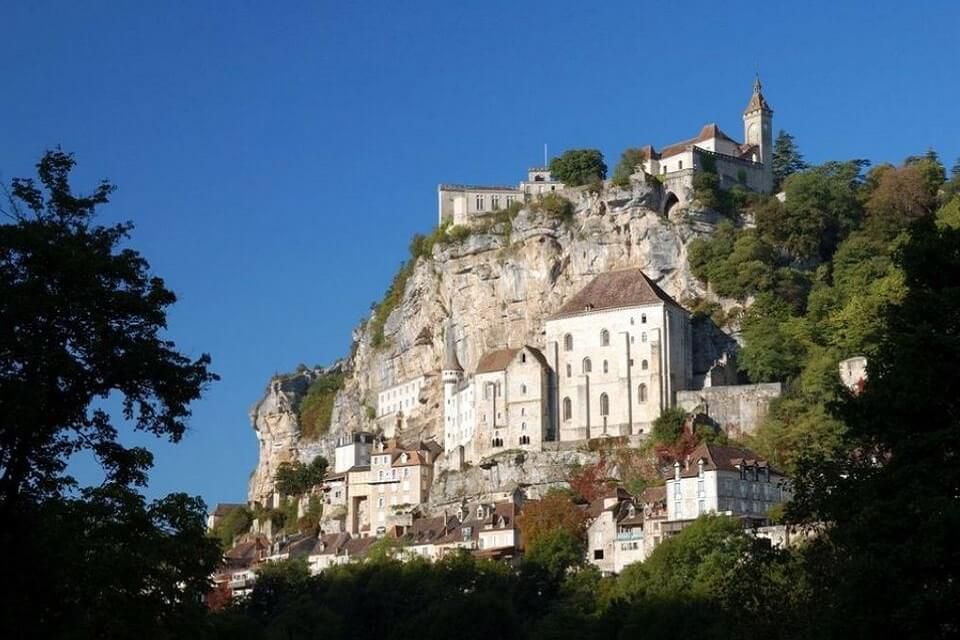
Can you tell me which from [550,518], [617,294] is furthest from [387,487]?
[617,294]

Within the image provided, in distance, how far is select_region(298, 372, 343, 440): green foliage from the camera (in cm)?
13325

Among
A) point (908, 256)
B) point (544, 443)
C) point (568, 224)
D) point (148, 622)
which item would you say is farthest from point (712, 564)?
point (148, 622)

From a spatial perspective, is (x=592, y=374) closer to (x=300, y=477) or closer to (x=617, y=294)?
(x=617, y=294)

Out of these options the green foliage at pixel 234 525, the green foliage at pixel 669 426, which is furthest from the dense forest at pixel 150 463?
the green foliage at pixel 234 525

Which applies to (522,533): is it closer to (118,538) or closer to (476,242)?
(476,242)

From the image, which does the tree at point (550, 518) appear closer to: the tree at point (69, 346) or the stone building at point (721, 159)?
the stone building at point (721, 159)

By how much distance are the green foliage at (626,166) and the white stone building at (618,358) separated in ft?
34.4

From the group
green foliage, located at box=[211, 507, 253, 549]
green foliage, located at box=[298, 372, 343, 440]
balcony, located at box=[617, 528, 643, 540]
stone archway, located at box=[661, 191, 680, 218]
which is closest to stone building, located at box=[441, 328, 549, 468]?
balcony, located at box=[617, 528, 643, 540]

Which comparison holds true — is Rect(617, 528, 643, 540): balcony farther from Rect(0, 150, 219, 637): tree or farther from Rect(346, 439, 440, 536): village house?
Rect(0, 150, 219, 637): tree

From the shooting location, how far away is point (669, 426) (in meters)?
94.4

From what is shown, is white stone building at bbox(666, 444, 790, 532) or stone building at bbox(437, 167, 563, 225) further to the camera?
stone building at bbox(437, 167, 563, 225)

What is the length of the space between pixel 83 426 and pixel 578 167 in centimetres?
9375

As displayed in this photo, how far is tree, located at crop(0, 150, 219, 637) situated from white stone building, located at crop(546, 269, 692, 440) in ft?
Answer: 237

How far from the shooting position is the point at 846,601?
2598 centimetres
